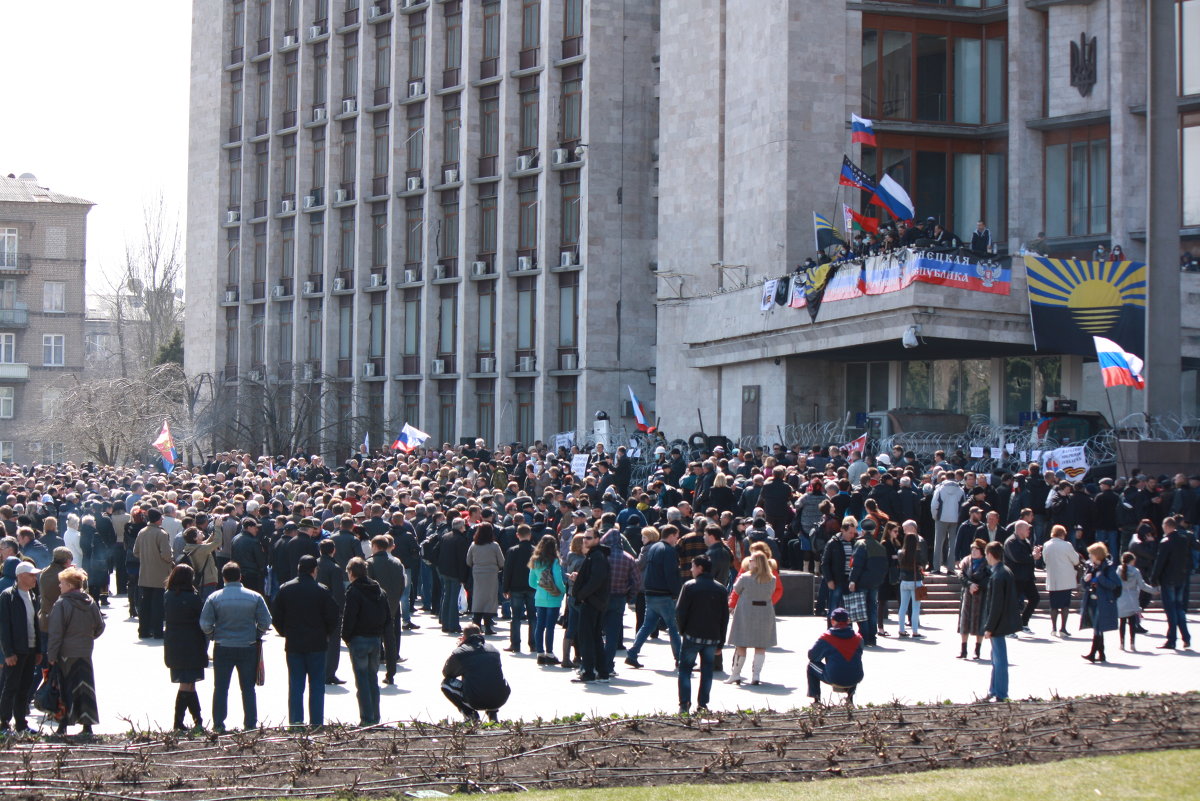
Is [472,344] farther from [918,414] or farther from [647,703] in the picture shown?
[647,703]

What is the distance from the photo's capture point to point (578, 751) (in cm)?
1213

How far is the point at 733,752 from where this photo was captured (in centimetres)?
1200

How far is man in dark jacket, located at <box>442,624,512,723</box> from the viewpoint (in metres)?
12.9

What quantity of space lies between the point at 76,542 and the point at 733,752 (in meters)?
13.8

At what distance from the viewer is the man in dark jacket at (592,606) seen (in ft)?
55.4

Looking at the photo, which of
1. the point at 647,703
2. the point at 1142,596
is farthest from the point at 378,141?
the point at 647,703

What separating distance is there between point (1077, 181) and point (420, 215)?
1037 inches

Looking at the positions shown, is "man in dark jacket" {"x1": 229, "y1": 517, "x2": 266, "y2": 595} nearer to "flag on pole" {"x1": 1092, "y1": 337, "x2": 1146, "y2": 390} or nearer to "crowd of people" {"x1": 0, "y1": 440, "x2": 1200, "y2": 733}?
"crowd of people" {"x1": 0, "y1": 440, "x2": 1200, "y2": 733}

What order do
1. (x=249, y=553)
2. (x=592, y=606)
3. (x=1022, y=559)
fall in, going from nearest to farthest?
(x=592, y=606) < (x=1022, y=559) < (x=249, y=553)

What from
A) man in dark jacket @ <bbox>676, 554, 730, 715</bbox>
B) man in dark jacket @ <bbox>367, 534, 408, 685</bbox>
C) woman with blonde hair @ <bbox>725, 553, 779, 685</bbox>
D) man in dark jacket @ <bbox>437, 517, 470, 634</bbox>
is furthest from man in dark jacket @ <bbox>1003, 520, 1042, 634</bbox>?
man in dark jacket @ <bbox>367, 534, 408, 685</bbox>

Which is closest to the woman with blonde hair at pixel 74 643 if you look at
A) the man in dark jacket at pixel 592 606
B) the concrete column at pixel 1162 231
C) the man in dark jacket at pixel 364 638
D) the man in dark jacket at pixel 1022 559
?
the man in dark jacket at pixel 364 638

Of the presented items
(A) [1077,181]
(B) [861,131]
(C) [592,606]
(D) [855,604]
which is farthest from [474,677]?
(A) [1077,181]

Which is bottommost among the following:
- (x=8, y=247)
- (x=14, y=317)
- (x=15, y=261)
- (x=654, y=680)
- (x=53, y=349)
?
(x=654, y=680)

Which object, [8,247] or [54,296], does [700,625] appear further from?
[8,247]
